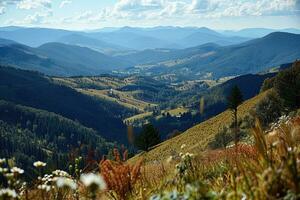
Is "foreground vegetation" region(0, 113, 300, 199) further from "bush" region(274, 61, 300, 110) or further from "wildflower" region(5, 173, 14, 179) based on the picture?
"bush" region(274, 61, 300, 110)

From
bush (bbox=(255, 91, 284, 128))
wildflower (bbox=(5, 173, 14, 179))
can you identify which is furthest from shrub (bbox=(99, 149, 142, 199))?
bush (bbox=(255, 91, 284, 128))

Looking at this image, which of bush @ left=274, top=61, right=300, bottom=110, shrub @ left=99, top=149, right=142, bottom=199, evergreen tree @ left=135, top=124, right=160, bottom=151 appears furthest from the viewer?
evergreen tree @ left=135, top=124, right=160, bottom=151

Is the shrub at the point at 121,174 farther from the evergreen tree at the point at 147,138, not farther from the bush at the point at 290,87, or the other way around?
the evergreen tree at the point at 147,138

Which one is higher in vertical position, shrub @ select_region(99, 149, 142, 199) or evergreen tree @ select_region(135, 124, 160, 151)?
shrub @ select_region(99, 149, 142, 199)

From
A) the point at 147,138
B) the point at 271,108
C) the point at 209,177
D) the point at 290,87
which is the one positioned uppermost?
the point at 209,177

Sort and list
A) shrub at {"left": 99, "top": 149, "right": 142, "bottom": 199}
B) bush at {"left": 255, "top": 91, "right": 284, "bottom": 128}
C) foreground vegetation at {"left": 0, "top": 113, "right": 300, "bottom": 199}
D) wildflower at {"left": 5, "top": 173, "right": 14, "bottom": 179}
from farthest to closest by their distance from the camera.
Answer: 1. bush at {"left": 255, "top": 91, "right": 284, "bottom": 128}
2. shrub at {"left": 99, "top": 149, "right": 142, "bottom": 199}
3. wildflower at {"left": 5, "top": 173, "right": 14, "bottom": 179}
4. foreground vegetation at {"left": 0, "top": 113, "right": 300, "bottom": 199}

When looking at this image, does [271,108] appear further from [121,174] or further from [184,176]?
[121,174]

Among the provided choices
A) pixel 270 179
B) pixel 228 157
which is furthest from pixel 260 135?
pixel 228 157

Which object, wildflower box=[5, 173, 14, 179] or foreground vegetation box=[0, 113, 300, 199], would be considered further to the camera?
wildflower box=[5, 173, 14, 179]

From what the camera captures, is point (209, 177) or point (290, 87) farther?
point (290, 87)

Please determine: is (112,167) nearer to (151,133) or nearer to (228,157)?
(228,157)

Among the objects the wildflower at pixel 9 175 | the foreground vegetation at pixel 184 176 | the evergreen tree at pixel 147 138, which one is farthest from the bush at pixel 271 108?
the wildflower at pixel 9 175

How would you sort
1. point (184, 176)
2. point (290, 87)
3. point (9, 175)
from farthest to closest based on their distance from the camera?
point (290, 87)
point (184, 176)
point (9, 175)

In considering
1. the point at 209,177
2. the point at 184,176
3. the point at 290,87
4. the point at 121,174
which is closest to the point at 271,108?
the point at 290,87
